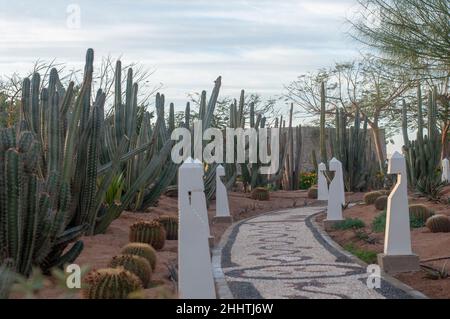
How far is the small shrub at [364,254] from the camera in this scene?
9.92 meters

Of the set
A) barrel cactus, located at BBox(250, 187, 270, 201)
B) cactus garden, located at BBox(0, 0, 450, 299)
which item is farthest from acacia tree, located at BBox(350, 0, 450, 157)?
barrel cactus, located at BBox(250, 187, 270, 201)

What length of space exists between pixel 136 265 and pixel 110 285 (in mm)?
1188

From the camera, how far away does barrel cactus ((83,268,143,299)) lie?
6602 millimetres

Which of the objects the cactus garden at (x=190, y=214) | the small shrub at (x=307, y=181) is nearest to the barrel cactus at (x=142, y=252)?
the cactus garden at (x=190, y=214)

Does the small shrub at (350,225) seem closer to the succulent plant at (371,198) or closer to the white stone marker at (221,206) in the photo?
the white stone marker at (221,206)

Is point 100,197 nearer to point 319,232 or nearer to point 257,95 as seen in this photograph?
point 319,232

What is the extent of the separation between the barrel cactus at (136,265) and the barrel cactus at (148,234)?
2668 millimetres

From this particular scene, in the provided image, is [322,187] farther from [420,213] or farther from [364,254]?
[364,254]

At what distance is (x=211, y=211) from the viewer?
722 inches

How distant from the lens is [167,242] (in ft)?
39.7

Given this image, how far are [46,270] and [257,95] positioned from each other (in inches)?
1381

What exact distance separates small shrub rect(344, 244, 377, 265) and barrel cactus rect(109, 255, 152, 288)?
11.1 ft

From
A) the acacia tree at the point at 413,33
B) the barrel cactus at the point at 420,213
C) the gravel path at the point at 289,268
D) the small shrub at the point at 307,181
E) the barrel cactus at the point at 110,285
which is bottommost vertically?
the gravel path at the point at 289,268
